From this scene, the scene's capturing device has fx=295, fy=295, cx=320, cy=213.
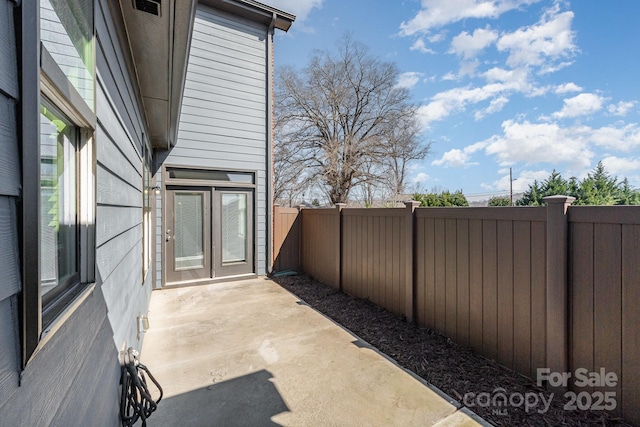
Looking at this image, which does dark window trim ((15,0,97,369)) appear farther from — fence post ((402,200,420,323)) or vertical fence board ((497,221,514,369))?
fence post ((402,200,420,323))

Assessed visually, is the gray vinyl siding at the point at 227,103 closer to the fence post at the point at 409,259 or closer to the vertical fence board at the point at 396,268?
the vertical fence board at the point at 396,268

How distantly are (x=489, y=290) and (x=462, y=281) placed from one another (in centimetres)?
29

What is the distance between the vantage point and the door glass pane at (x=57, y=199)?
0.88m

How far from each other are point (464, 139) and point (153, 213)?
16858 millimetres

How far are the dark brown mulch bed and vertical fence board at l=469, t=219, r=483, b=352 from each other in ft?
0.56

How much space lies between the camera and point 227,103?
5.86m

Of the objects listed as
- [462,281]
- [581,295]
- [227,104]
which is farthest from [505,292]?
[227,104]

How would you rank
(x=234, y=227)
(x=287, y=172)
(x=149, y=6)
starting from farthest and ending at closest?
(x=287, y=172)
(x=234, y=227)
(x=149, y=6)

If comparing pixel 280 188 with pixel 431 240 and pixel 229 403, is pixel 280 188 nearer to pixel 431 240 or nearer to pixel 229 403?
pixel 431 240

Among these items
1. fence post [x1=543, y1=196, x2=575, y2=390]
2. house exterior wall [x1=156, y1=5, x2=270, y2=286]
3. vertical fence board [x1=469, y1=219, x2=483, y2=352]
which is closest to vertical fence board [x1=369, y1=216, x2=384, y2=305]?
vertical fence board [x1=469, y1=219, x2=483, y2=352]

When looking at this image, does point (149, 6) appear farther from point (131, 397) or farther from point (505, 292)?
point (505, 292)

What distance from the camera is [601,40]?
7789 millimetres

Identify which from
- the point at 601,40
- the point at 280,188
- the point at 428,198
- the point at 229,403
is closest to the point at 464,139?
the point at 601,40

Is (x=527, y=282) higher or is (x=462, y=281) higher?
(x=527, y=282)
